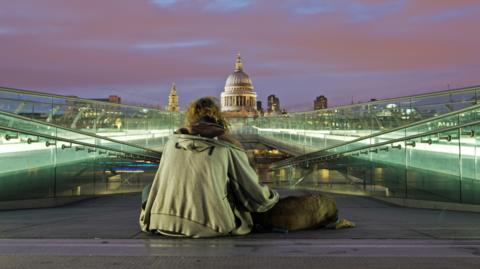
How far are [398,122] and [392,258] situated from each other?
38.8ft

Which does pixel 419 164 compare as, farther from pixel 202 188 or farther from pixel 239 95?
pixel 239 95

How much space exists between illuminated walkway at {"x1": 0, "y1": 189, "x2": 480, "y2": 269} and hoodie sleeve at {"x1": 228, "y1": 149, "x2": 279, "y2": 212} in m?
0.31

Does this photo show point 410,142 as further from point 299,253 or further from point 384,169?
point 299,253

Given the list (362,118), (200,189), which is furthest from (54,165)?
(362,118)

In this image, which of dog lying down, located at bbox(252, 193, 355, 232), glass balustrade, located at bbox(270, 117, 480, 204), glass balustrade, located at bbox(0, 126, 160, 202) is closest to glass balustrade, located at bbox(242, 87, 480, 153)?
glass balustrade, located at bbox(270, 117, 480, 204)

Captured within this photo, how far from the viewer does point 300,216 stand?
5.58m

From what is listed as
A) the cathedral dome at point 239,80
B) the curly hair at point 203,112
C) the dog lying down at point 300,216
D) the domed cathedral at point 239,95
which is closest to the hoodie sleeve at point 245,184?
the dog lying down at point 300,216

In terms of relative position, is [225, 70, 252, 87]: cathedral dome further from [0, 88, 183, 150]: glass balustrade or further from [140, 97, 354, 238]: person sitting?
[140, 97, 354, 238]: person sitting

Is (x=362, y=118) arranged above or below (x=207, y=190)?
above

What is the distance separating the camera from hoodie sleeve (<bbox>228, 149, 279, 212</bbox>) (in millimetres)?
5188

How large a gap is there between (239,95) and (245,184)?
150353mm

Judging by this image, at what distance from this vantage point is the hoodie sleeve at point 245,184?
5.19m

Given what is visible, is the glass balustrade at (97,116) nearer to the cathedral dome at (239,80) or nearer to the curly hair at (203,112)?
the curly hair at (203,112)

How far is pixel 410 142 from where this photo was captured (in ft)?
34.4
